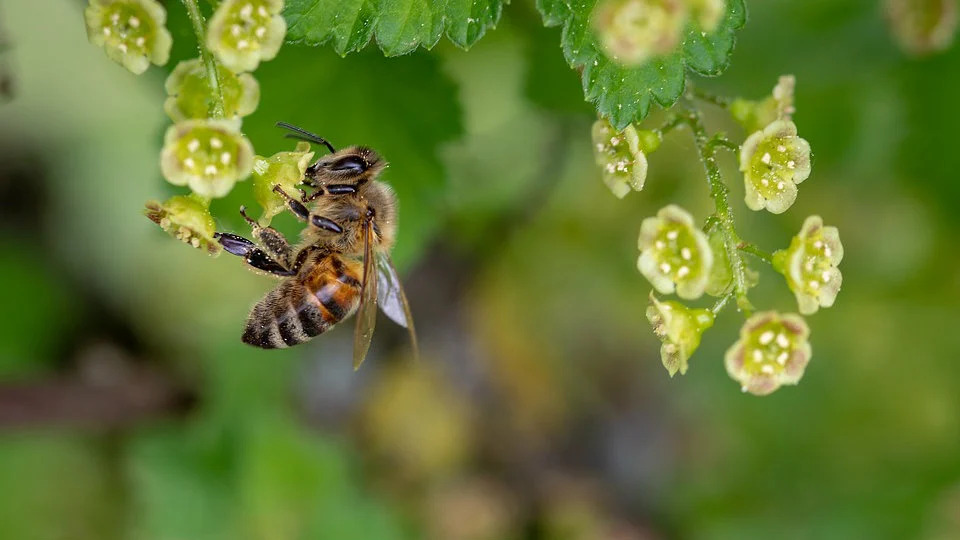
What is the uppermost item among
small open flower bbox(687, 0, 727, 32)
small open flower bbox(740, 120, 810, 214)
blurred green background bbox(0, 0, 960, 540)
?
small open flower bbox(687, 0, 727, 32)

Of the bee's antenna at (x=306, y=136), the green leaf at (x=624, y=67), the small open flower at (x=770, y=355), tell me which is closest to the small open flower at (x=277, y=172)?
the bee's antenna at (x=306, y=136)

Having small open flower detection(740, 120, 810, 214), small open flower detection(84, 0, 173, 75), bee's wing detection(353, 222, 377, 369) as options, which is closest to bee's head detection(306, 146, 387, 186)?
bee's wing detection(353, 222, 377, 369)

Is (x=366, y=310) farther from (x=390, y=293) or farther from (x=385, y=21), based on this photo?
(x=385, y=21)

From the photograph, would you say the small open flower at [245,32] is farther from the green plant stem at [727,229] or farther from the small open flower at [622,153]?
the green plant stem at [727,229]

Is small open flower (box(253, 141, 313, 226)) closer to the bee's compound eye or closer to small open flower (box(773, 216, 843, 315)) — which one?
the bee's compound eye

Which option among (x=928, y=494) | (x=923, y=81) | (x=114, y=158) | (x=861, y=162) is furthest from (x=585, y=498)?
(x=114, y=158)
